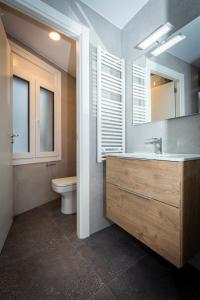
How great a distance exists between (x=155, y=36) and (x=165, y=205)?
1568 millimetres

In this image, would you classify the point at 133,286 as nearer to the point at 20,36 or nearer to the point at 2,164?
the point at 2,164

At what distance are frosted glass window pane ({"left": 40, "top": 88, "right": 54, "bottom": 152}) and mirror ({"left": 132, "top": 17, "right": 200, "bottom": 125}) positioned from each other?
1.57 metres

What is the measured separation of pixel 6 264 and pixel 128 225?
1.06 m

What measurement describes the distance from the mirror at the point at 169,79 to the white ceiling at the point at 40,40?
3.69 ft

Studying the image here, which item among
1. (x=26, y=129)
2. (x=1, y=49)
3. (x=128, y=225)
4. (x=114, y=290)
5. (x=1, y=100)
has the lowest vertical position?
(x=114, y=290)

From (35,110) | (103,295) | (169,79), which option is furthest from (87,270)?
(35,110)

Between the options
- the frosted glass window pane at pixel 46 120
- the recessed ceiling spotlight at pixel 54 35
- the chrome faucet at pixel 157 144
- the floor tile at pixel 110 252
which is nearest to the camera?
the floor tile at pixel 110 252

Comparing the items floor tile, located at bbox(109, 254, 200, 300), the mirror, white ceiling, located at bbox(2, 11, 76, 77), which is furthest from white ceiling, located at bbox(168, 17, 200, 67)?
floor tile, located at bbox(109, 254, 200, 300)

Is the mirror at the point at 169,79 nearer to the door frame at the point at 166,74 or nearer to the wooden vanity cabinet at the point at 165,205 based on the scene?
the door frame at the point at 166,74

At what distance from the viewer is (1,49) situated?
1.39 metres

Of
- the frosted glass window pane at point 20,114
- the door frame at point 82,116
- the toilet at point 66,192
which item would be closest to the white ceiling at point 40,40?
the frosted glass window pane at point 20,114

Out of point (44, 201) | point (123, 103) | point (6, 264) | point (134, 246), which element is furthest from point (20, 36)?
point (134, 246)

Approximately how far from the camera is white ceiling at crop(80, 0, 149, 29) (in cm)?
152

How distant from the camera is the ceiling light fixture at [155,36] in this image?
4.39 ft
